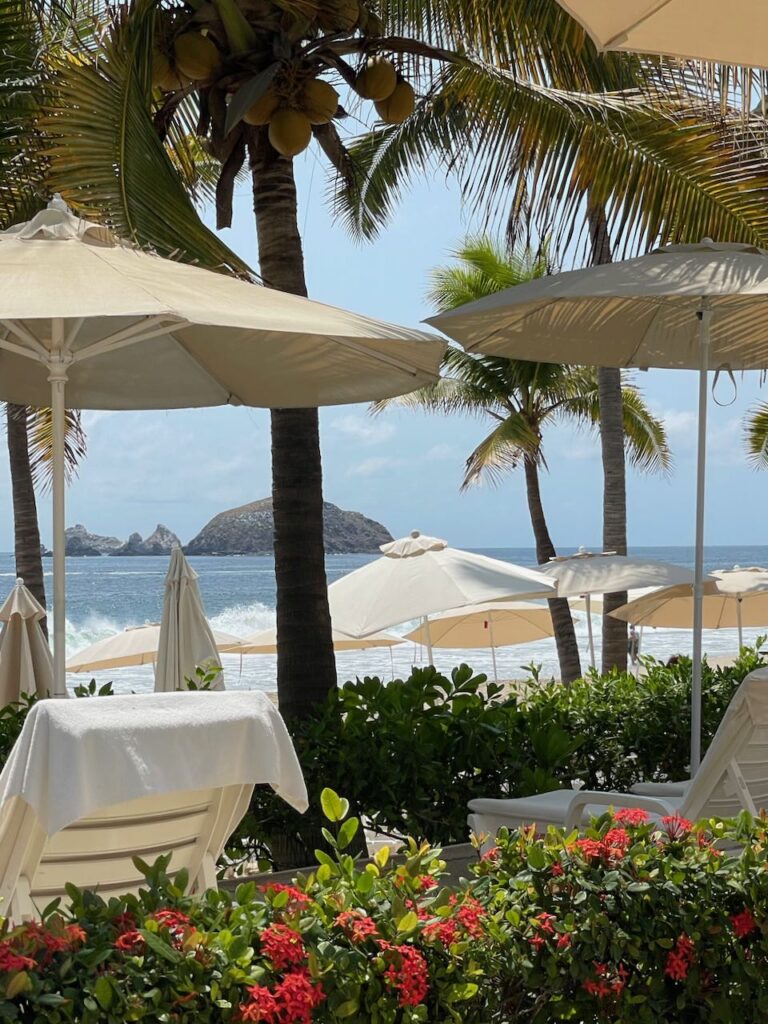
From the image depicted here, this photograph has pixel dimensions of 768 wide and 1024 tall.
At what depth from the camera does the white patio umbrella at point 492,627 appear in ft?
72.7

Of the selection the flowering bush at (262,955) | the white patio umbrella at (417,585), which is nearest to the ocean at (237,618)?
the white patio umbrella at (417,585)

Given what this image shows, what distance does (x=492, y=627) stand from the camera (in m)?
22.7

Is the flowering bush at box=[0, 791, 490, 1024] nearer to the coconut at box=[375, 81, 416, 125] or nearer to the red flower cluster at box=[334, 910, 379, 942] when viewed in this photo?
the red flower cluster at box=[334, 910, 379, 942]

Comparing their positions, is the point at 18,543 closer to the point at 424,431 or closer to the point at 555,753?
the point at 555,753

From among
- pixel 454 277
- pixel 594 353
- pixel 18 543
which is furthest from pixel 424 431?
pixel 594 353

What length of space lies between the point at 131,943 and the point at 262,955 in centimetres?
27

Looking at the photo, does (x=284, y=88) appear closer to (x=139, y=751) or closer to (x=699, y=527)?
(x=699, y=527)

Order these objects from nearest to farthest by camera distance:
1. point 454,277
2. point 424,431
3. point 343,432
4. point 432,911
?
1. point 432,911
2. point 454,277
3. point 424,431
4. point 343,432

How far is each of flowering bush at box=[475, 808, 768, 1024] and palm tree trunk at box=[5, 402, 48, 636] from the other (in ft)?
39.7

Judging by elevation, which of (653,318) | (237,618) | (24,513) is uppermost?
(653,318)

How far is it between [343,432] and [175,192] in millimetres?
105867

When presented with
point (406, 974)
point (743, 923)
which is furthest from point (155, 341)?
point (406, 974)

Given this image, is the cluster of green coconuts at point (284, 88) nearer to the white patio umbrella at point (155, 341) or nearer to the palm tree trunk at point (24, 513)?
the white patio umbrella at point (155, 341)

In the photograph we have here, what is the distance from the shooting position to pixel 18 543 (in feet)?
48.3
